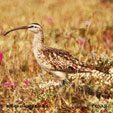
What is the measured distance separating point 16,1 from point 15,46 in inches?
257

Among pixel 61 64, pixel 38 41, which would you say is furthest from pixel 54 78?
pixel 38 41

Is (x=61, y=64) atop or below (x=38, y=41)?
below

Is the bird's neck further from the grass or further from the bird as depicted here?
the grass

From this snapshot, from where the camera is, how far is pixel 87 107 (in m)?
3.99

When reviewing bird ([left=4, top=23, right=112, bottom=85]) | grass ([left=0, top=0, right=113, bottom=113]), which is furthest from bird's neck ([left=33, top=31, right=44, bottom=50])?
grass ([left=0, top=0, right=113, bottom=113])

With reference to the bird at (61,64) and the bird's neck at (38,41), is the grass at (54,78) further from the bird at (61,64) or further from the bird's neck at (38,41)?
the bird's neck at (38,41)

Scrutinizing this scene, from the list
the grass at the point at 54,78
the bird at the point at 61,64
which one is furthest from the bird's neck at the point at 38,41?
the grass at the point at 54,78

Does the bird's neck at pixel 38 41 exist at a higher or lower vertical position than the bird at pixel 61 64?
higher

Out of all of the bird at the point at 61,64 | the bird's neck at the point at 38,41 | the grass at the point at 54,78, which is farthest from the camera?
the bird's neck at the point at 38,41

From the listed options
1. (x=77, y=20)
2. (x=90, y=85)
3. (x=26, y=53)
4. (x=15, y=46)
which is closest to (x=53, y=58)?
(x=90, y=85)

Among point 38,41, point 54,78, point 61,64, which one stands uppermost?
point 38,41

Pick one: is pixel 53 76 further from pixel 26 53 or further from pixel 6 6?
pixel 6 6

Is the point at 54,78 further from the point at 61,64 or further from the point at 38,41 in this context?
the point at 38,41

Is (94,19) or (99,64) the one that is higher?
(94,19)
